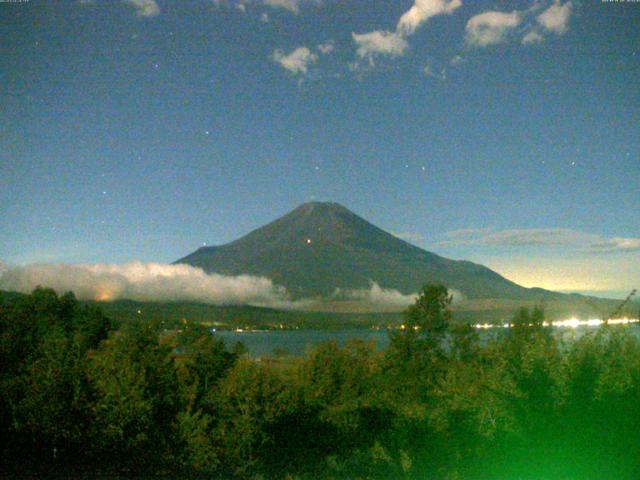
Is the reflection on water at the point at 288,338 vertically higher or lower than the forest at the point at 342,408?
lower

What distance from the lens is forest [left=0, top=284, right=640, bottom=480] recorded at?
8.94 m

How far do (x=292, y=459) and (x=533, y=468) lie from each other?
13.3 meters

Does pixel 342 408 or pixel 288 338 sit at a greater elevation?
pixel 342 408

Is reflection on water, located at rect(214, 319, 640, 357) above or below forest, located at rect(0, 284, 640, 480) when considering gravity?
below

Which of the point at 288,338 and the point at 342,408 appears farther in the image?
the point at 288,338

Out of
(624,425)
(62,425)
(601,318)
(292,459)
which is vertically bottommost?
(292,459)

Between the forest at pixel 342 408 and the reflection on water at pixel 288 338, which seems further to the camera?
the reflection on water at pixel 288 338

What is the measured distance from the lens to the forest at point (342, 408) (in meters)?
8.94

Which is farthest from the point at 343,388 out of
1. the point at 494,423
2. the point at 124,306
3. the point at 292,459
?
the point at 124,306

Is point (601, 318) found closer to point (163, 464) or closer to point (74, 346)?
point (163, 464)

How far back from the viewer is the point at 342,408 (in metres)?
24.7

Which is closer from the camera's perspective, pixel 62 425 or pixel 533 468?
pixel 533 468

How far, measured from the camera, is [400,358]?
34.4m

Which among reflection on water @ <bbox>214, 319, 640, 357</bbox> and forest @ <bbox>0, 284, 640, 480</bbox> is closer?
forest @ <bbox>0, 284, 640, 480</bbox>
